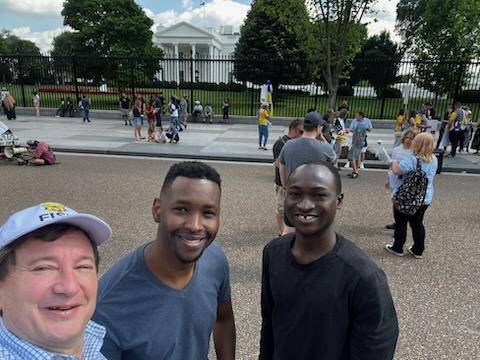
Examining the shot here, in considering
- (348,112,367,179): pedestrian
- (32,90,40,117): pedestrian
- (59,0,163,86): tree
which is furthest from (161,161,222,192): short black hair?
(59,0,163,86): tree

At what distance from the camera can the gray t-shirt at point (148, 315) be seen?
1.39 m

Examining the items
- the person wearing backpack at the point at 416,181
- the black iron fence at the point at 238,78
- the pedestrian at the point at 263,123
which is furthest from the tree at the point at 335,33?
the person wearing backpack at the point at 416,181

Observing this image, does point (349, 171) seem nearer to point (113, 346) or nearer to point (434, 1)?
point (113, 346)

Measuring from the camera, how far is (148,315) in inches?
55.4

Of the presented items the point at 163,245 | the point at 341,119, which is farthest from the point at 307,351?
the point at 341,119

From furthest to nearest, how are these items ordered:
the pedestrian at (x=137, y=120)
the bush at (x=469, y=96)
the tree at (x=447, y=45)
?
the bush at (x=469, y=96), the tree at (x=447, y=45), the pedestrian at (x=137, y=120)

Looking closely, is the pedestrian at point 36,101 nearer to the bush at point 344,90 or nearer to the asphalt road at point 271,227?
the asphalt road at point 271,227

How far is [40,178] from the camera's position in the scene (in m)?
8.43

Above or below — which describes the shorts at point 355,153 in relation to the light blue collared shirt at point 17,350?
below

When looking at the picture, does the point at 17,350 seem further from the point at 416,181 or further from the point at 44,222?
the point at 416,181

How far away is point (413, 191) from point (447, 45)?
27.8 metres

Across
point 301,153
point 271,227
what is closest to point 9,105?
point 271,227

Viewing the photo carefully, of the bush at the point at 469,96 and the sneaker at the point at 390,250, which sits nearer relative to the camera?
the sneaker at the point at 390,250

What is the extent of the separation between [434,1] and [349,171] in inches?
1136
